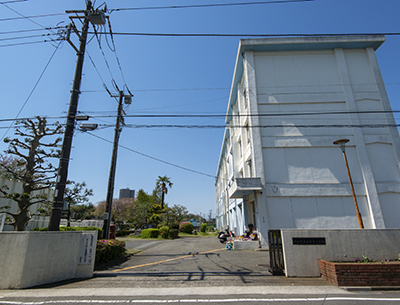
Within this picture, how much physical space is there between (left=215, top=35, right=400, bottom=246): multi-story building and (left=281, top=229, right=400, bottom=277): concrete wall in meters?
8.01

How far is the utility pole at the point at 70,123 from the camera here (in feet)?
26.8

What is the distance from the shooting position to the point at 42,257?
679cm

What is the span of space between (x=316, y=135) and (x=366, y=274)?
12772 mm

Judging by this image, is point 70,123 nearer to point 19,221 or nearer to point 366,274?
point 19,221

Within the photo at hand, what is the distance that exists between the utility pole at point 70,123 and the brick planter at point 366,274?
9.36 m

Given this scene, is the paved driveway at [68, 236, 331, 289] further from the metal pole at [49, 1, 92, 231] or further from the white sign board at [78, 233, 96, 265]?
the metal pole at [49, 1, 92, 231]

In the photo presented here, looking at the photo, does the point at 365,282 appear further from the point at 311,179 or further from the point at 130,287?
the point at 311,179

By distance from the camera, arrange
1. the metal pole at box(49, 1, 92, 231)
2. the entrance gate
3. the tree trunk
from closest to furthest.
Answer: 1. the entrance gate
2. the metal pole at box(49, 1, 92, 231)
3. the tree trunk

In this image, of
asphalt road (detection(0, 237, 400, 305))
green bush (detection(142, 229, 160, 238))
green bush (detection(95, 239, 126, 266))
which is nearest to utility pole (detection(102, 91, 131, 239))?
green bush (detection(95, 239, 126, 266))

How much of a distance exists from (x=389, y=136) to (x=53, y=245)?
22366 mm

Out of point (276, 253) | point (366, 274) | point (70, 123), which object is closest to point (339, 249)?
point (366, 274)

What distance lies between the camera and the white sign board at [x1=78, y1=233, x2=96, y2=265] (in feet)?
25.3

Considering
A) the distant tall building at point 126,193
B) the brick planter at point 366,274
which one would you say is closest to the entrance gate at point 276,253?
the brick planter at point 366,274

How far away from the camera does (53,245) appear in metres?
7.12
